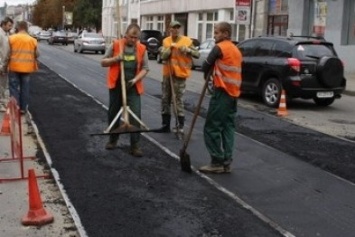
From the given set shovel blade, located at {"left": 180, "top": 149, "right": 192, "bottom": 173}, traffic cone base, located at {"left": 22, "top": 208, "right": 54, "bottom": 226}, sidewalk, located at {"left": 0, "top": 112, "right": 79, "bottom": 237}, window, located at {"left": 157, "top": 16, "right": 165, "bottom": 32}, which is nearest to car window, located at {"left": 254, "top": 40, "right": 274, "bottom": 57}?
shovel blade, located at {"left": 180, "top": 149, "right": 192, "bottom": 173}

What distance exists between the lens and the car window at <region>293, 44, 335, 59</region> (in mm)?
14227

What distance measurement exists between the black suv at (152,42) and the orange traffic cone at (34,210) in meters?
30.1

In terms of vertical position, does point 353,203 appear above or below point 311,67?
below

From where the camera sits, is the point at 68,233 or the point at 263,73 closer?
the point at 68,233

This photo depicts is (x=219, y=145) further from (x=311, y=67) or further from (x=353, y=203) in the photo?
(x=311, y=67)

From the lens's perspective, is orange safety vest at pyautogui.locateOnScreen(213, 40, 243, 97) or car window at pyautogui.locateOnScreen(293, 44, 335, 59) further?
car window at pyautogui.locateOnScreen(293, 44, 335, 59)

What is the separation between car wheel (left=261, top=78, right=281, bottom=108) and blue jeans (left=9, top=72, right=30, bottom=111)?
6.10 metres

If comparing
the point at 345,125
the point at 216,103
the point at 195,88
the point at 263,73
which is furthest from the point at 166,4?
the point at 216,103

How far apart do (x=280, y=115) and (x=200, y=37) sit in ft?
103

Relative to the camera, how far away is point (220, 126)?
7422 millimetres

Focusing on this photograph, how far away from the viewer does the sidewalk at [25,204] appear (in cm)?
530

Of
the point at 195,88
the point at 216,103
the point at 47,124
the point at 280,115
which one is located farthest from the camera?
the point at 195,88

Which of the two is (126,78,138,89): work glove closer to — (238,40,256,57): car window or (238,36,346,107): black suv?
(238,36,346,107): black suv

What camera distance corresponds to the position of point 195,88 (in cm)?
1859
